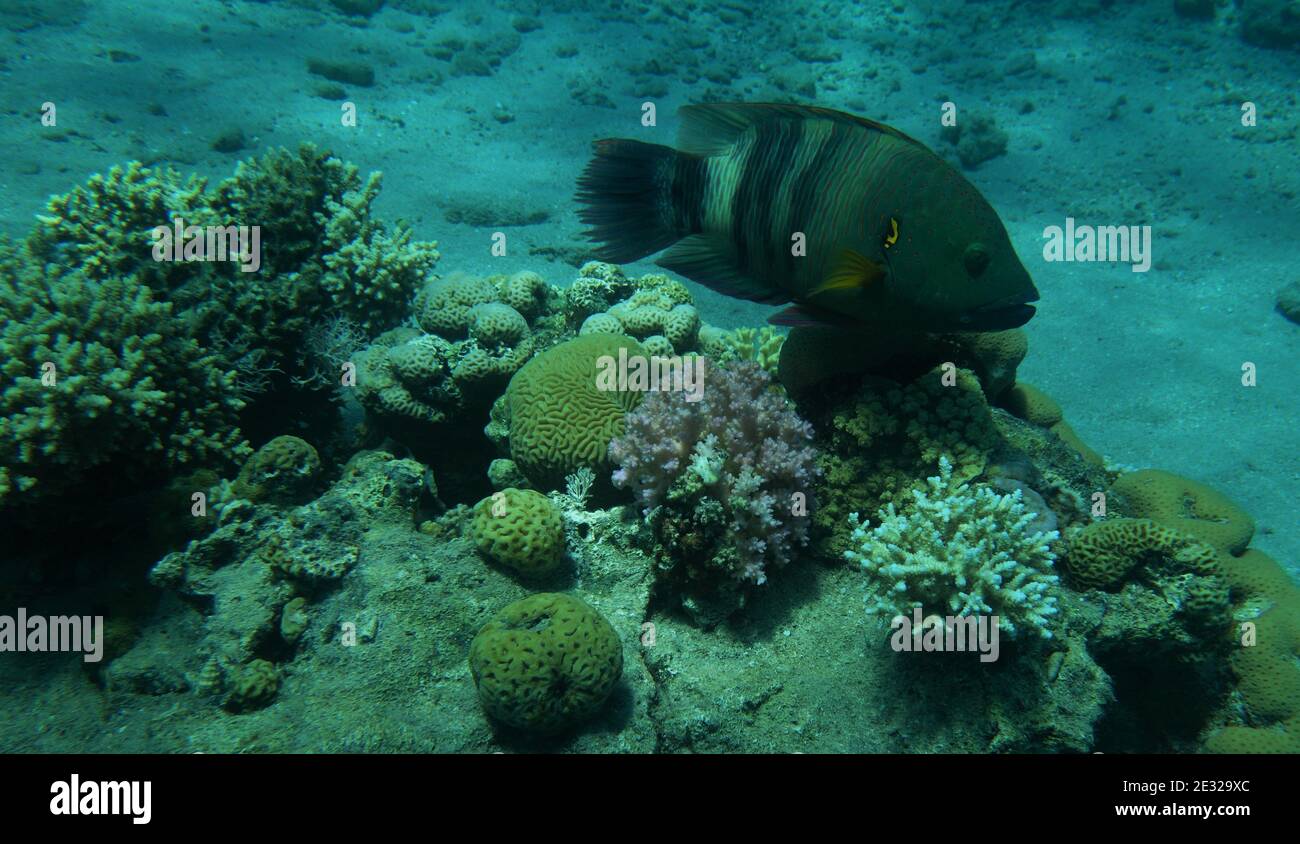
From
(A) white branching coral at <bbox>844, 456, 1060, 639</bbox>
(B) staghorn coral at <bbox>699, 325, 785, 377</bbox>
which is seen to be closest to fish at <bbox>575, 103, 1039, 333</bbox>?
(A) white branching coral at <bbox>844, 456, 1060, 639</bbox>

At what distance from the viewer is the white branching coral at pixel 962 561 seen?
2.79 metres

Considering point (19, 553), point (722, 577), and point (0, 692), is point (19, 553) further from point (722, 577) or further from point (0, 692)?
point (722, 577)

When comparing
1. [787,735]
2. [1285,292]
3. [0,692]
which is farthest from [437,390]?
[1285,292]

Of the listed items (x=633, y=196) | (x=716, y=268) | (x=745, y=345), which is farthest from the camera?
(x=745, y=345)

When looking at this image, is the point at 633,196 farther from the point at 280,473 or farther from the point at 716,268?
the point at 280,473

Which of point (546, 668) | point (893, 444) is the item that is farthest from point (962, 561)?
point (546, 668)

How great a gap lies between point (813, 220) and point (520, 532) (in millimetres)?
2198

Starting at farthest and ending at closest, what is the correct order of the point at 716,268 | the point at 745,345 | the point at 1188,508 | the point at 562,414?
the point at 745,345, the point at 1188,508, the point at 562,414, the point at 716,268

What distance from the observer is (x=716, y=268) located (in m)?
3.06

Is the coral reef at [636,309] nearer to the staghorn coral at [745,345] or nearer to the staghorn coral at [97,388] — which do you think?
the staghorn coral at [745,345]

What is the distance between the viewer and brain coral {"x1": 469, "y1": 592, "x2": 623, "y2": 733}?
2.73m

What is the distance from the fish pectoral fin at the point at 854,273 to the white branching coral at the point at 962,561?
1205 mm

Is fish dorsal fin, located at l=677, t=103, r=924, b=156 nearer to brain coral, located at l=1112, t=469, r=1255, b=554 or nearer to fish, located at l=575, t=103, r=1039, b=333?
fish, located at l=575, t=103, r=1039, b=333

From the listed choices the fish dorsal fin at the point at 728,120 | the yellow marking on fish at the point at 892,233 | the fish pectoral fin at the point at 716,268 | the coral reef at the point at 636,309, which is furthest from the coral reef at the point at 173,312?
the yellow marking on fish at the point at 892,233
